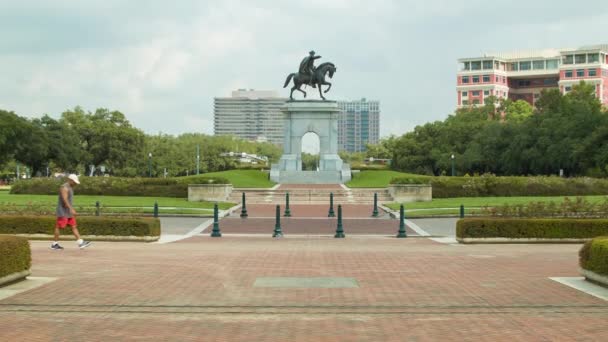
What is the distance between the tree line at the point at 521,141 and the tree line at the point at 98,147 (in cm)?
3211

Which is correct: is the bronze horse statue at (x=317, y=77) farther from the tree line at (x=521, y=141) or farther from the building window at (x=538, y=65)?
the building window at (x=538, y=65)

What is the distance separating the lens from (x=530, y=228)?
2367 centimetres

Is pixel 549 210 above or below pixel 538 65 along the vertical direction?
below

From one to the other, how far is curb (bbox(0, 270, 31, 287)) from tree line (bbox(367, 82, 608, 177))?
188ft

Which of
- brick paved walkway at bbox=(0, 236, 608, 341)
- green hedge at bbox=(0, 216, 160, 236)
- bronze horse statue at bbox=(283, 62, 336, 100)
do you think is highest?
bronze horse statue at bbox=(283, 62, 336, 100)

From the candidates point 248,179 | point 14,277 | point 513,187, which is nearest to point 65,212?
point 14,277

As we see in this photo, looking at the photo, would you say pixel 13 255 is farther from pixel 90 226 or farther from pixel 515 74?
pixel 515 74

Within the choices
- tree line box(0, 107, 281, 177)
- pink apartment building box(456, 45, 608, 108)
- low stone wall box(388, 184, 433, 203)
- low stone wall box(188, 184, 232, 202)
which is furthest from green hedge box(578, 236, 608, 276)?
pink apartment building box(456, 45, 608, 108)

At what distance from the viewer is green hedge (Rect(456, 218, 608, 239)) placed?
77.7 feet

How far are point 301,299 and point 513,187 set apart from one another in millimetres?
40491

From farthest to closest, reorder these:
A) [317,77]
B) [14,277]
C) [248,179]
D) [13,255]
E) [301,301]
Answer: [317,77], [248,179], [14,277], [13,255], [301,301]

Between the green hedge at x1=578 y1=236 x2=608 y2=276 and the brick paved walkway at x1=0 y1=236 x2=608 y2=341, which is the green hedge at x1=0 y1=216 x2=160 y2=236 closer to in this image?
the brick paved walkway at x1=0 y1=236 x2=608 y2=341

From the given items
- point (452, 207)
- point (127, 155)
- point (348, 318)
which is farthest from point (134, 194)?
point (127, 155)

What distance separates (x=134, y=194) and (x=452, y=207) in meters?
22.0
